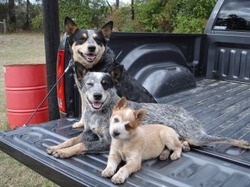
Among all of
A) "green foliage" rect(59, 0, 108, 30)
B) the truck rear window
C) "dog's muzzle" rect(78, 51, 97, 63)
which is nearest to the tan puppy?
"dog's muzzle" rect(78, 51, 97, 63)

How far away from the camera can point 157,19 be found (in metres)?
15.4

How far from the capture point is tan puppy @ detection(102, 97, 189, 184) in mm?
2232

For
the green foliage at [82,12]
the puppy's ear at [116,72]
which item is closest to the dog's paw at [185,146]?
the puppy's ear at [116,72]

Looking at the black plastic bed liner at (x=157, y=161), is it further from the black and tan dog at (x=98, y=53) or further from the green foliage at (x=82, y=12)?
the green foliage at (x=82, y=12)

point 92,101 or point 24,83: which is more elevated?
point 92,101

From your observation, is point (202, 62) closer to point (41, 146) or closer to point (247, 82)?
point (247, 82)

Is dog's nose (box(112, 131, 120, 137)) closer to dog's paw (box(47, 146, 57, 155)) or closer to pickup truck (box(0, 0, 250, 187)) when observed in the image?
pickup truck (box(0, 0, 250, 187))

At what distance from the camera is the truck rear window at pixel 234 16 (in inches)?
195

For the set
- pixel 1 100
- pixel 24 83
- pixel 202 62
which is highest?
pixel 202 62

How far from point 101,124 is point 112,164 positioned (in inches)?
17.4

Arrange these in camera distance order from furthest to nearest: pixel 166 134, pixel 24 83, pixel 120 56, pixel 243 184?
pixel 24 83 < pixel 120 56 < pixel 166 134 < pixel 243 184

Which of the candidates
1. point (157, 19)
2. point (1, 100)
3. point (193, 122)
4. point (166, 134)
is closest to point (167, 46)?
point (193, 122)

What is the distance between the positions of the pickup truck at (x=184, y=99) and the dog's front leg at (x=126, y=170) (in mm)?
37

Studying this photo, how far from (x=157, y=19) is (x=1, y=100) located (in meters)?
9.38
